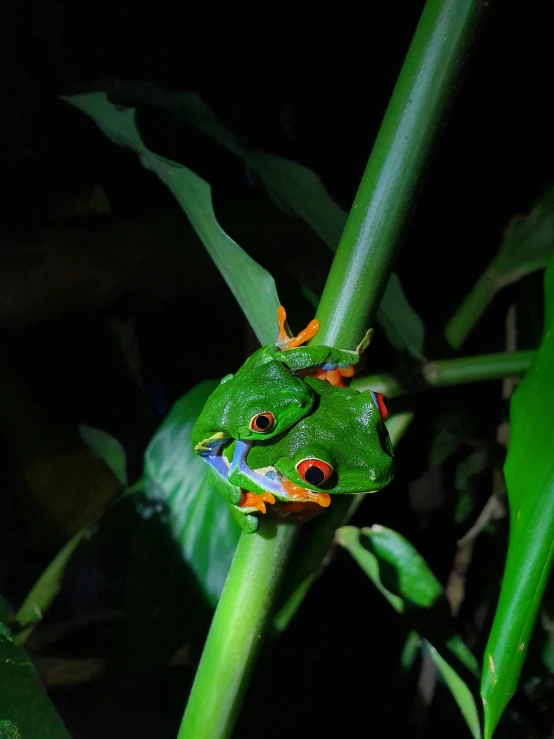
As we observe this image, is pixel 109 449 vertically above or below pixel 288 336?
below

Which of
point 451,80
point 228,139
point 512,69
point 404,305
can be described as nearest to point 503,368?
point 404,305

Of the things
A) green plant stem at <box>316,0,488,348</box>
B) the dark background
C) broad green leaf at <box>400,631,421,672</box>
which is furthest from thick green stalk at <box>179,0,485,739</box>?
broad green leaf at <box>400,631,421,672</box>

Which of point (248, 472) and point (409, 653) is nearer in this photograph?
point (248, 472)

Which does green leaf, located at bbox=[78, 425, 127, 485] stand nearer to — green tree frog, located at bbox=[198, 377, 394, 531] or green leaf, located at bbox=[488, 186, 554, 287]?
green tree frog, located at bbox=[198, 377, 394, 531]

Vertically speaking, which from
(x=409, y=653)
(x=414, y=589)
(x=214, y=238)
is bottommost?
(x=409, y=653)

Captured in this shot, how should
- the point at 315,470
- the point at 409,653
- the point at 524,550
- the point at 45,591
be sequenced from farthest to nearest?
the point at 409,653 < the point at 45,591 < the point at 315,470 < the point at 524,550

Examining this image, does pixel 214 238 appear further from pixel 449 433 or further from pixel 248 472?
pixel 449 433

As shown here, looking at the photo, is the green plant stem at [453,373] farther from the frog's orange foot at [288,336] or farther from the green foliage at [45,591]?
the green foliage at [45,591]

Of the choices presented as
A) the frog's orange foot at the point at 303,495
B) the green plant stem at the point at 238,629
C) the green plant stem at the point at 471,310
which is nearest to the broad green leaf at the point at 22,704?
the green plant stem at the point at 238,629

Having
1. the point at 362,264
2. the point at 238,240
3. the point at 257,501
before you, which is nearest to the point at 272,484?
the point at 257,501
